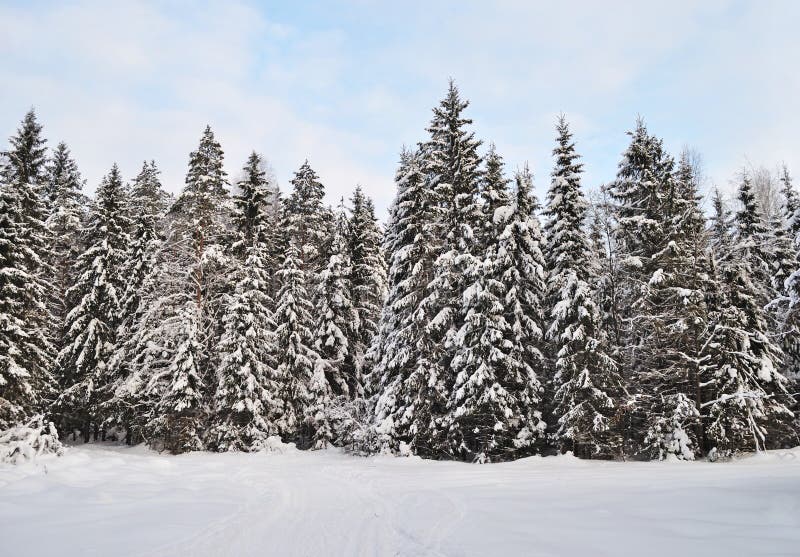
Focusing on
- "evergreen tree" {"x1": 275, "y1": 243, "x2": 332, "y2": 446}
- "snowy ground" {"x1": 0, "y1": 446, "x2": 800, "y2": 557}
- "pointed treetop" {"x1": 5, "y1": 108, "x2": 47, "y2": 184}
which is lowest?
"snowy ground" {"x1": 0, "y1": 446, "x2": 800, "y2": 557}

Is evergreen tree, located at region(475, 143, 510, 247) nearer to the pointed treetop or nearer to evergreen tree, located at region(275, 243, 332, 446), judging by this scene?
evergreen tree, located at region(275, 243, 332, 446)

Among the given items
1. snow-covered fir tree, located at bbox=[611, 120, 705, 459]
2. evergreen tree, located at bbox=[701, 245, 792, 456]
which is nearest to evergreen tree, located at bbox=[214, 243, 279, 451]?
snow-covered fir tree, located at bbox=[611, 120, 705, 459]

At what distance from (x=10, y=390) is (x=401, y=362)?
16501mm

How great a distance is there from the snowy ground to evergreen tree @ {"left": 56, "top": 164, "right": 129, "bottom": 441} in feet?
53.2

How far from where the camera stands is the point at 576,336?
1934cm

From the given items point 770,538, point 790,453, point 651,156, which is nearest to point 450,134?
point 651,156

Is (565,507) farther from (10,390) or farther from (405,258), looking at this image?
(10,390)

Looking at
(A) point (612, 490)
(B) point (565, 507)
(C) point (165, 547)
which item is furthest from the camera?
(A) point (612, 490)

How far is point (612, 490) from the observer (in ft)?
31.5

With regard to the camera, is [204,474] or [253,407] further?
[253,407]

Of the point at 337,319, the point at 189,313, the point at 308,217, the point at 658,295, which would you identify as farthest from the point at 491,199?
the point at 189,313

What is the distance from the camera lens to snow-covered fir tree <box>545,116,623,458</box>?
1920cm

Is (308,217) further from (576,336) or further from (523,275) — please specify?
(576,336)

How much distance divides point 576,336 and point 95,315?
88.7 feet
